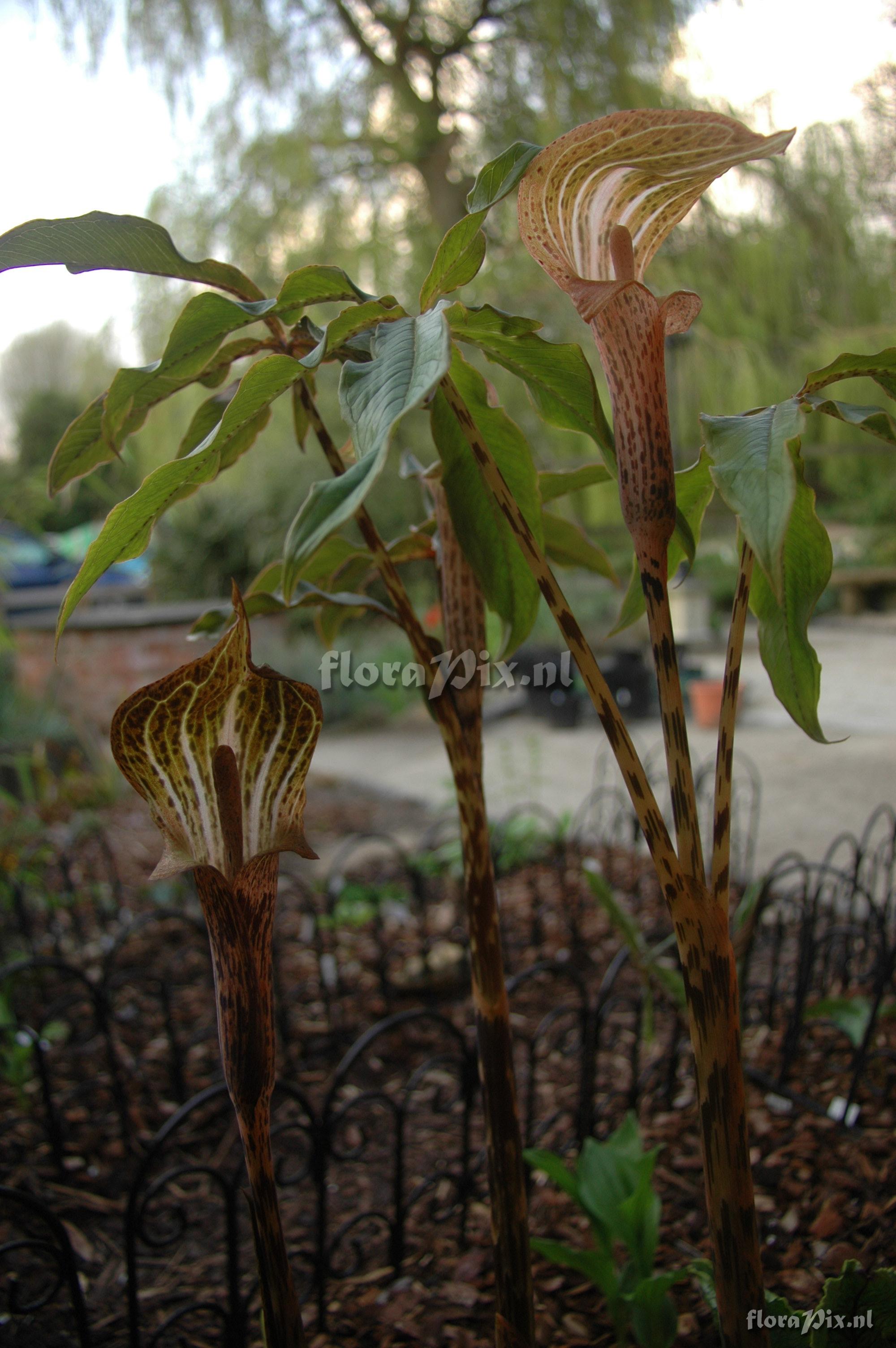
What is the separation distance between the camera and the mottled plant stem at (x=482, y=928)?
1.65 feet

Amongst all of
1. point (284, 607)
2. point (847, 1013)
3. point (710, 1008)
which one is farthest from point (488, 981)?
point (847, 1013)

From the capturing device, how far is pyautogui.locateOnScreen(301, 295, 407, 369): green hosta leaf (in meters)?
0.37

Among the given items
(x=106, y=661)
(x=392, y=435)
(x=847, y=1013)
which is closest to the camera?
(x=392, y=435)

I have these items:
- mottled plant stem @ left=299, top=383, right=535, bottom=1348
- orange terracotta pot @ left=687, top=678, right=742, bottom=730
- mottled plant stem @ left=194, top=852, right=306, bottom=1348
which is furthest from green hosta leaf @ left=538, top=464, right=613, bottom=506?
orange terracotta pot @ left=687, top=678, right=742, bottom=730

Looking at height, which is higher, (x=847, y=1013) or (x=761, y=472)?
(x=761, y=472)

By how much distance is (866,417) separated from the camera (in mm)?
410

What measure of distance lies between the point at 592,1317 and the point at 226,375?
0.75 meters

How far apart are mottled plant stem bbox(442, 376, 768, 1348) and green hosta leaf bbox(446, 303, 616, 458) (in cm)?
3

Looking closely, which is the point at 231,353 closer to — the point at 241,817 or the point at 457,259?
the point at 457,259

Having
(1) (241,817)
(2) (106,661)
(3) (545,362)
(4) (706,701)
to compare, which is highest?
(3) (545,362)

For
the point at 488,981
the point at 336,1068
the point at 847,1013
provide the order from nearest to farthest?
the point at 488,981 → the point at 847,1013 → the point at 336,1068

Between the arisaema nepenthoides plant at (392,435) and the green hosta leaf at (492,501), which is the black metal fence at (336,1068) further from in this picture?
the green hosta leaf at (492,501)

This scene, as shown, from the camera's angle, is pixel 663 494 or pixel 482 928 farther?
pixel 482 928

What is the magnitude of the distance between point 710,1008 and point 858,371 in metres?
0.32
